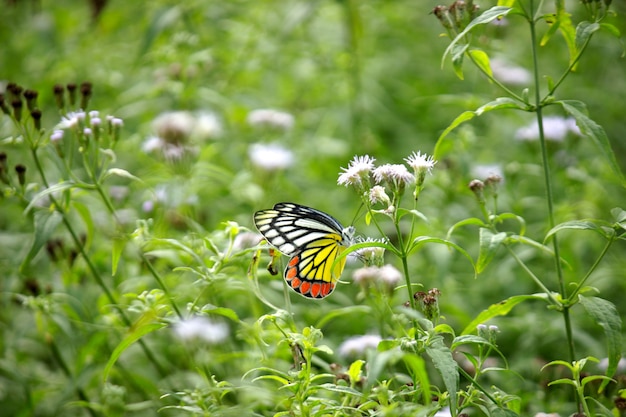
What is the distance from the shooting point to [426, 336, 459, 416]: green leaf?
1.50 metres

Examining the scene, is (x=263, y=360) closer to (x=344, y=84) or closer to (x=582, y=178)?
(x=582, y=178)

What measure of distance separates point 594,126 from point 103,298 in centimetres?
201

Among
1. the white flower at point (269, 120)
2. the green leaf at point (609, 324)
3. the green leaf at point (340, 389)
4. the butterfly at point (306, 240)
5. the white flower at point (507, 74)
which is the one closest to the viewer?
the green leaf at point (340, 389)

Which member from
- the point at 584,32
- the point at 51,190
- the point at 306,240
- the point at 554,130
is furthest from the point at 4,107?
the point at 554,130

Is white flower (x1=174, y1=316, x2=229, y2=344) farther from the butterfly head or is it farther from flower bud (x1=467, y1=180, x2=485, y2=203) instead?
flower bud (x1=467, y1=180, x2=485, y2=203)

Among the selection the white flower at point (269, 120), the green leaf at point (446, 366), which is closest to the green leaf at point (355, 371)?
the green leaf at point (446, 366)

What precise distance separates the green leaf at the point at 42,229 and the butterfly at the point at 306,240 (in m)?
0.73

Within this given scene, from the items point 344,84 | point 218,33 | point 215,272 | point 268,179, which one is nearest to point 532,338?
point 268,179

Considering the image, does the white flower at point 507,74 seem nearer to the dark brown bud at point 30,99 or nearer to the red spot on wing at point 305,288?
the red spot on wing at point 305,288

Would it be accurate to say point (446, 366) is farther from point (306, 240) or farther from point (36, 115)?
point (36, 115)

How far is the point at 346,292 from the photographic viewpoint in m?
3.53

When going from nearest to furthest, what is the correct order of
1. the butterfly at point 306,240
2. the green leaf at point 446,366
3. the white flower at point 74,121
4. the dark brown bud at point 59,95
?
the green leaf at point 446,366 → the butterfly at point 306,240 → the white flower at point 74,121 → the dark brown bud at point 59,95

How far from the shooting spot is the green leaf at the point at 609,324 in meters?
1.74

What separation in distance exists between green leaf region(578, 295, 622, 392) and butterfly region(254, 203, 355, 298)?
2.49 ft
